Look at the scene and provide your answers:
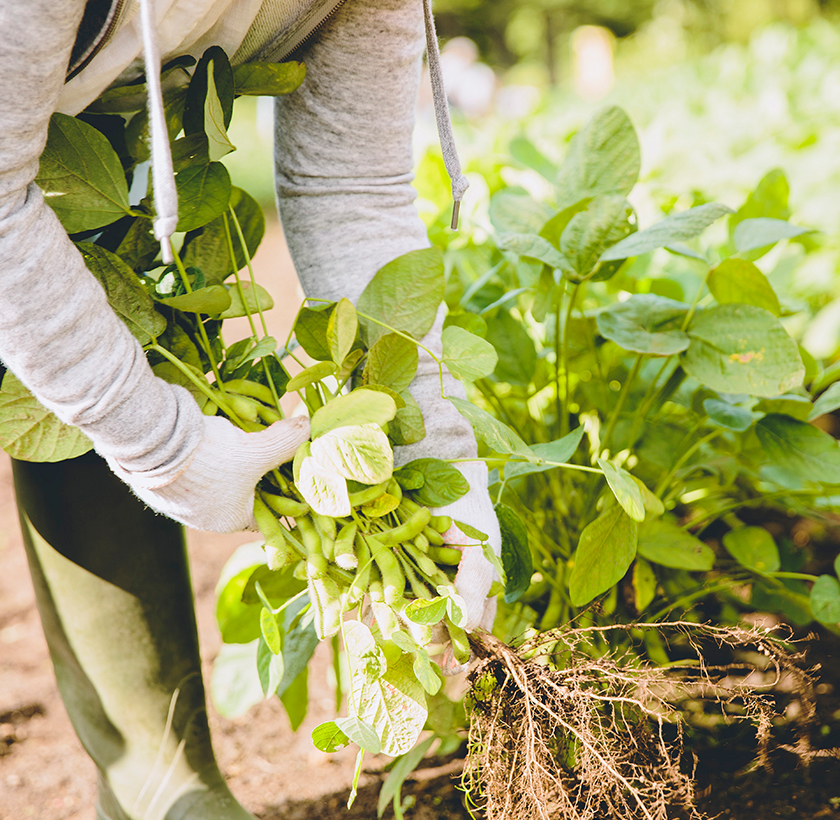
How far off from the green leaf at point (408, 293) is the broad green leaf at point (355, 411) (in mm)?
121

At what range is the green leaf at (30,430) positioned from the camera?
653 mm

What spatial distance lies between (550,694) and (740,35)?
463 inches

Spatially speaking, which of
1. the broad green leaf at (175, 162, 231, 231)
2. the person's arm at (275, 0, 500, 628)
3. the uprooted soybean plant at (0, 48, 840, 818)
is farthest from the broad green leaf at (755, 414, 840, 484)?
the broad green leaf at (175, 162, 231, 231)

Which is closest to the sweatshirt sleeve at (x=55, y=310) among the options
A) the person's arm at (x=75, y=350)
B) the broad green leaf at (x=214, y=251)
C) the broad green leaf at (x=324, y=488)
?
the person's arm at (x=75, y=350)

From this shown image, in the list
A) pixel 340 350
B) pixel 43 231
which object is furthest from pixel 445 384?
pixel 43 231

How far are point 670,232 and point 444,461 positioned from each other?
36 centimetres

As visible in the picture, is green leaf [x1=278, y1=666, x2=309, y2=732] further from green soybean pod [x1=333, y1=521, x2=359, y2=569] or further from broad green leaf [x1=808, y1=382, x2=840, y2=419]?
broad green leaf [x1=808, y1=382, x2=840, y2=419]

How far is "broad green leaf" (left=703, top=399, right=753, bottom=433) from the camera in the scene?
871 mm

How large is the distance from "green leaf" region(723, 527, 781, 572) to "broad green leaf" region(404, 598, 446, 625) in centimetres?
50

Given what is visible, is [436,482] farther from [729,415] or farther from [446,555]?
[729,415]

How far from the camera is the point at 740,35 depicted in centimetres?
1009

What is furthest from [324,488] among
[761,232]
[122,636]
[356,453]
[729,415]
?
[761,232]

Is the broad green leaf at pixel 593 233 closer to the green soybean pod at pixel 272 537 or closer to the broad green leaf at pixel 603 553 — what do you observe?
the broad green leaf at pixel 603 553

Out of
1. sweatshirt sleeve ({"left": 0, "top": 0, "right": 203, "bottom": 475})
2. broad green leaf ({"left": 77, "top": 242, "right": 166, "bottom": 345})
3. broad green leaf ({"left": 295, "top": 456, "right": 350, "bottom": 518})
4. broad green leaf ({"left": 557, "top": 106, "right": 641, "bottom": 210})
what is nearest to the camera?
sweatshirt sleeve ({"left": 0, "top": 0, "right": 203, "bottom": 475})
